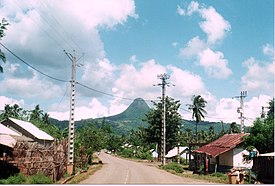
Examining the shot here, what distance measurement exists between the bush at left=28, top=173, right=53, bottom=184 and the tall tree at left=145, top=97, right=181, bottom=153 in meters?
42.0

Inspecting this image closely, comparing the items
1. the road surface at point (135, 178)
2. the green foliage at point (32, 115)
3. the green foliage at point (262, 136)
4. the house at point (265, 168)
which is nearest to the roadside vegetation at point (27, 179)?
the road surface at point (135, 178)

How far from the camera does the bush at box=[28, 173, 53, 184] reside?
69.4 ft

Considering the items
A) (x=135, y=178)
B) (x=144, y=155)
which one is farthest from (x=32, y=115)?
(x=135, y=178)

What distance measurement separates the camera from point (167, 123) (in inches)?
2589

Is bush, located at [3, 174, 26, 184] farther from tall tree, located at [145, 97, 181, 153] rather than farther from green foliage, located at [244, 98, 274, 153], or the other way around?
tall tree, located at [145, 97, 181, 153]

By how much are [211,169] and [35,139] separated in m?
21.6

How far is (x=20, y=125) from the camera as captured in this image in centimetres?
4741

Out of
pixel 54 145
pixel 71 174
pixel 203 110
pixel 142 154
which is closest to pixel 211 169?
pixel 71 174

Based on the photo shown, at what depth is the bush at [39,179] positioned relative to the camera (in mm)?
21156

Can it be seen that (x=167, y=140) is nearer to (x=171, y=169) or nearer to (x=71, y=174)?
(x=171, y=169)

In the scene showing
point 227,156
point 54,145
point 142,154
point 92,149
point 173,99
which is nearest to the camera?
point 54,145

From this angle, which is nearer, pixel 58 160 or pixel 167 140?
pixel 58 160

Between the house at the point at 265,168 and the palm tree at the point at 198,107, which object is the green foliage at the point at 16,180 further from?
the palm tree at the point at 198,107

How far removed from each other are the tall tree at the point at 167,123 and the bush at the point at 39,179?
42006mm
